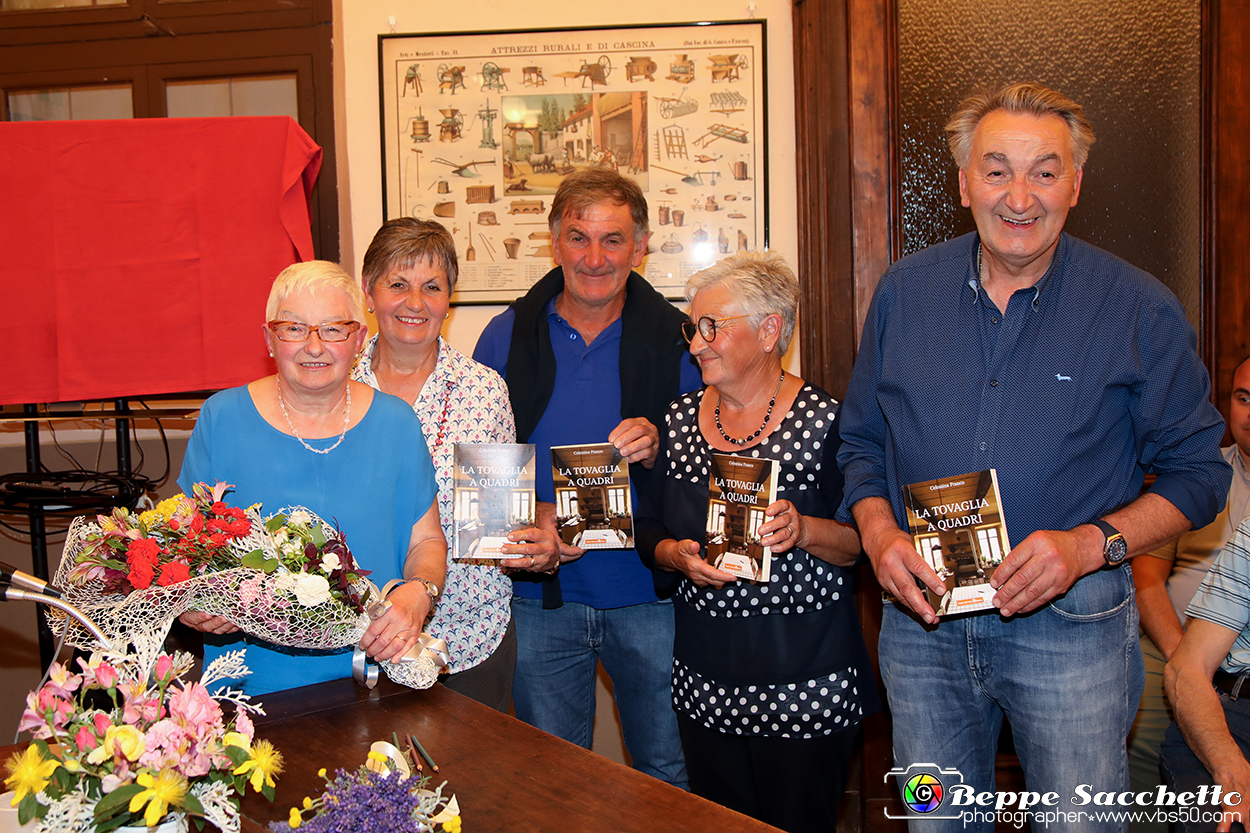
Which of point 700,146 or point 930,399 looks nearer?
point 930,399

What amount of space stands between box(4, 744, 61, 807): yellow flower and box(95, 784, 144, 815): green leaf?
8cm

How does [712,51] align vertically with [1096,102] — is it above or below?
above

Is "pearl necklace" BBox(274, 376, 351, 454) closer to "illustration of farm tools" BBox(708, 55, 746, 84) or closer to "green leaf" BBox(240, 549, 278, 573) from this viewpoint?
"green leaf" BBox(240, 549, 278, 573)

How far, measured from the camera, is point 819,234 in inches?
132

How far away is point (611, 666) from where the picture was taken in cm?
261

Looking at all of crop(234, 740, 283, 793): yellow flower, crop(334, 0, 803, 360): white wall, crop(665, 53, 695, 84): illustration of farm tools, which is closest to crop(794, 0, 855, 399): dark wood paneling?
crop(334, 0, 803, 360): white wall

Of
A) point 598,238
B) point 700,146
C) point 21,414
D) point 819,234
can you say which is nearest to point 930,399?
point 598,238

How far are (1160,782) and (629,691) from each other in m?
1.58

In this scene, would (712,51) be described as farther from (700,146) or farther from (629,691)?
(629,691)

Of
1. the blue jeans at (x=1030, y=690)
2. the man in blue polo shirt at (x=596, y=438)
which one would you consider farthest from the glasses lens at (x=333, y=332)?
the blue jeans at (x=1030, y=690)

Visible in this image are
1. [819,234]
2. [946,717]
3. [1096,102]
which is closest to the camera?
[946,717]

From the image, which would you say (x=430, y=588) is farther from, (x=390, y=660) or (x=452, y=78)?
(x=452, y=78)

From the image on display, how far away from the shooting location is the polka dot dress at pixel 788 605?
2111 mm

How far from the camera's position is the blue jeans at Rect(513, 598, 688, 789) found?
256 cm
